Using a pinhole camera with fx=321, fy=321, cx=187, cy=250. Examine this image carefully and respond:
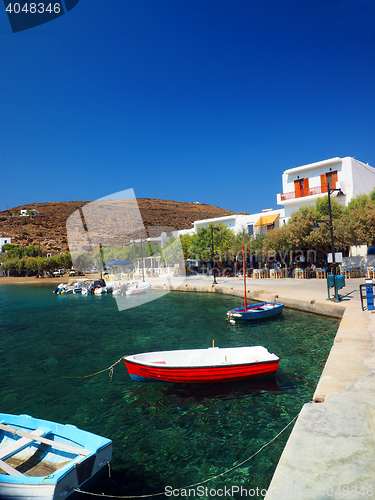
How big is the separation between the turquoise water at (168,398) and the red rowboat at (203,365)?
0.98 ft

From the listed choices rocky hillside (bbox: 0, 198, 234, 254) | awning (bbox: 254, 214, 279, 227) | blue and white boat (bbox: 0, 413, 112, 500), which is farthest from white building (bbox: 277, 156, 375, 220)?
rocky hillside (bbox: 0, 198, 234, 254)

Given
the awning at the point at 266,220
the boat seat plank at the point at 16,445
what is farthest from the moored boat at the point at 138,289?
the boat seat plank at the point at 16,445

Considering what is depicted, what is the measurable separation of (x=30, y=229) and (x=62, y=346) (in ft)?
303

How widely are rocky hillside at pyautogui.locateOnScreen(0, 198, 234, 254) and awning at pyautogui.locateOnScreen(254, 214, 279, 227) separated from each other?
55.2 metres

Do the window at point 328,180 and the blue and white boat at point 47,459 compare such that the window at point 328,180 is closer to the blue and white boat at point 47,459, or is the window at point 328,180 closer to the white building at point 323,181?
the white building at point 323,181

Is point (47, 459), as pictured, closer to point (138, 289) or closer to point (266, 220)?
point (138, 289)

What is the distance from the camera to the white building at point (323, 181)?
93.3 feet

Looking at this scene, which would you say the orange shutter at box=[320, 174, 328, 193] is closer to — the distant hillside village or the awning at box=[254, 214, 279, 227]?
the distant hillside village

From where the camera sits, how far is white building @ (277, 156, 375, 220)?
28438 mm

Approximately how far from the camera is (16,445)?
4582 millimetres

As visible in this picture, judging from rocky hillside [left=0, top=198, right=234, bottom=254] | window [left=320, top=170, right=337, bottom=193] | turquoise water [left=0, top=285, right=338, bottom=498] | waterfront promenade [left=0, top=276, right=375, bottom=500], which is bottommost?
turquoise water [left=0, top=285, right=338, bottom=498]

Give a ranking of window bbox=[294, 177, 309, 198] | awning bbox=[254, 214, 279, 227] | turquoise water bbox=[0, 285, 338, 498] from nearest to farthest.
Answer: turquoise water bbox=[0, 285, 338, 498] < window bbox=[294, 177, 309, 198] < awning bbox=[254, 214, 279, 227]

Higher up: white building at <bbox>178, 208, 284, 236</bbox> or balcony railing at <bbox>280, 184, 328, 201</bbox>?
balcony railing at <bbox>280, 184, 328, 201</bbox>

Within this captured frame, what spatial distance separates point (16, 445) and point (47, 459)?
1.69ft
